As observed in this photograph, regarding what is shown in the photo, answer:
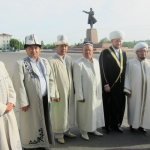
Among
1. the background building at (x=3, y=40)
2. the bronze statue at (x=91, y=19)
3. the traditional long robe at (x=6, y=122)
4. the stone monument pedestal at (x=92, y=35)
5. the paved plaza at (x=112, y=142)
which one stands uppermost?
the background building at (x=3, y=40)

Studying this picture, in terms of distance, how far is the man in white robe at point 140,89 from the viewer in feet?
11.6

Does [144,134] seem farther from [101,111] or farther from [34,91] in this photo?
[34,91]

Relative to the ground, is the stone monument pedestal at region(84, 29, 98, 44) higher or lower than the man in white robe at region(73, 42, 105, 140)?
higher

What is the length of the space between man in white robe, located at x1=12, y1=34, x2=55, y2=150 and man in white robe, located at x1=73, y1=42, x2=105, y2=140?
1.97 ft

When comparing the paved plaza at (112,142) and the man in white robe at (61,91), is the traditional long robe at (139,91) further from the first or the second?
the man in white robe at (61,91)

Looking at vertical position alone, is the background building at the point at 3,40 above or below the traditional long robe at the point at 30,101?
above

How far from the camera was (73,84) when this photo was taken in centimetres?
342

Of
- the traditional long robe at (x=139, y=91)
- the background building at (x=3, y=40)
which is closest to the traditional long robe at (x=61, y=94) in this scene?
the traditional long robe at (x=139, y=91)

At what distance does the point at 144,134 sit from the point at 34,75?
105 inches

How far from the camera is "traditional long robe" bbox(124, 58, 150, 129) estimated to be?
3537 mm

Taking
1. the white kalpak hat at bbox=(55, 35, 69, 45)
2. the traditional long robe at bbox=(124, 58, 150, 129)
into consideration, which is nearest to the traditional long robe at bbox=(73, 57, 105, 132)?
the white kalpak hat at bbox=(55, 35, 69, 45)

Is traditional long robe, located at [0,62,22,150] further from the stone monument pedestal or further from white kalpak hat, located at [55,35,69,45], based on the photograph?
the stone monument pedestal

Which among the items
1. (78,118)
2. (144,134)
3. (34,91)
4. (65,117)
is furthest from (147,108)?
(34,91)

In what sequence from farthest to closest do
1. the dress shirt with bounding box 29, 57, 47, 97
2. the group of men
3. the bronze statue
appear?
the bronze statue
the dress shirt with bounding box 29, 57, 47, 97
the group of men
